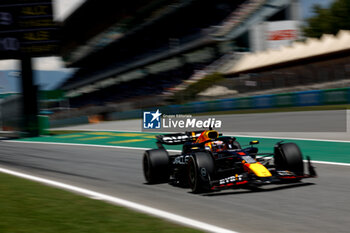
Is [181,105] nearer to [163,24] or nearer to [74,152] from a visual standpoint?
[74,152]

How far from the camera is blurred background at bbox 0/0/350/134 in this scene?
1115 inches

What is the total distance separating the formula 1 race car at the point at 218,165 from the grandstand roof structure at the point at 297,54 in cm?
2635

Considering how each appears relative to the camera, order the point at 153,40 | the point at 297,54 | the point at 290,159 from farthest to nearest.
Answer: the point at 153,40 < the point at 297,54 < the point at 290,159

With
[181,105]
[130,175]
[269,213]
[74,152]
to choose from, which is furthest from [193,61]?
[269,213]

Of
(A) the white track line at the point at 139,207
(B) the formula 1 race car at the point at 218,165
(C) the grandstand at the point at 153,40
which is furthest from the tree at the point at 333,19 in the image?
(A) the white track line at the point at 139,207

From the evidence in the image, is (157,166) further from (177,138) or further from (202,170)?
(202,170)

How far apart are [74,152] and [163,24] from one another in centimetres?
3590

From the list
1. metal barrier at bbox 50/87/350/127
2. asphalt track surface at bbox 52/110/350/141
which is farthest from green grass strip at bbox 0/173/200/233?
metal barrier at bbox 50/87/350/127

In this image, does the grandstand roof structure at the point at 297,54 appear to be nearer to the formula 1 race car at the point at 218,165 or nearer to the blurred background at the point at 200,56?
the blurred background at the point at 200,56

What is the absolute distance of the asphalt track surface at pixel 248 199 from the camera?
4.71 meters

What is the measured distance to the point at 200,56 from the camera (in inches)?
1619

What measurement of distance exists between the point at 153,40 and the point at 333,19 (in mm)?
22902

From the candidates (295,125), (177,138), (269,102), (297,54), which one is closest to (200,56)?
(297,54)

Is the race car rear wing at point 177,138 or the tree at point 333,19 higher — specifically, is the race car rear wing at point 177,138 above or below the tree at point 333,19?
below
